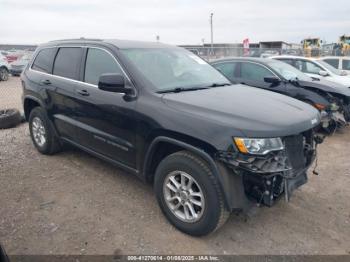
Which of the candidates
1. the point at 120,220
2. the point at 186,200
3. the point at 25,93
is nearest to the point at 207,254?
the point at 186,200

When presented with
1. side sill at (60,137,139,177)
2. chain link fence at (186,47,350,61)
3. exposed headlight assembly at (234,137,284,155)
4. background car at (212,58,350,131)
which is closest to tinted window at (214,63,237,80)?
background car at (212,58,350,131)

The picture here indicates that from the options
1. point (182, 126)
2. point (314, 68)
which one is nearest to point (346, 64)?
point (314, 68)

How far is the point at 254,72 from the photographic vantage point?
751cm

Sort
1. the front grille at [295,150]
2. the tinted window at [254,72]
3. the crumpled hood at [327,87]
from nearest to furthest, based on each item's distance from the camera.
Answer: the front grille at [295,150]
the crumpled hood at [327,87]
the tinted window at [254,72]

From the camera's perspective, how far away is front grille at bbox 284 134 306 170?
9.75 feet

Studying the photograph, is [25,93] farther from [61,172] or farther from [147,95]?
[147,95]

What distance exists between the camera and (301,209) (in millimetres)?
3766

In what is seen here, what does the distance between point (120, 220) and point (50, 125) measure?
219 cm

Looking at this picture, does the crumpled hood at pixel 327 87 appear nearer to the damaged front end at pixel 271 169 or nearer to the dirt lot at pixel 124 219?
the dirt lot at pixel 124 219

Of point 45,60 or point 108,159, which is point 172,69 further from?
point 45,60

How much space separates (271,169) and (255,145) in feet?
0.79

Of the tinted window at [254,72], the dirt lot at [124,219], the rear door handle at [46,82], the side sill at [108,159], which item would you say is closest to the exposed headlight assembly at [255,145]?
the dirt lot at [124,219]

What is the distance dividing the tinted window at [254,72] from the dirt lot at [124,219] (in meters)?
3.06

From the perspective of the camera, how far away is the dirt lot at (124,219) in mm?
3078
